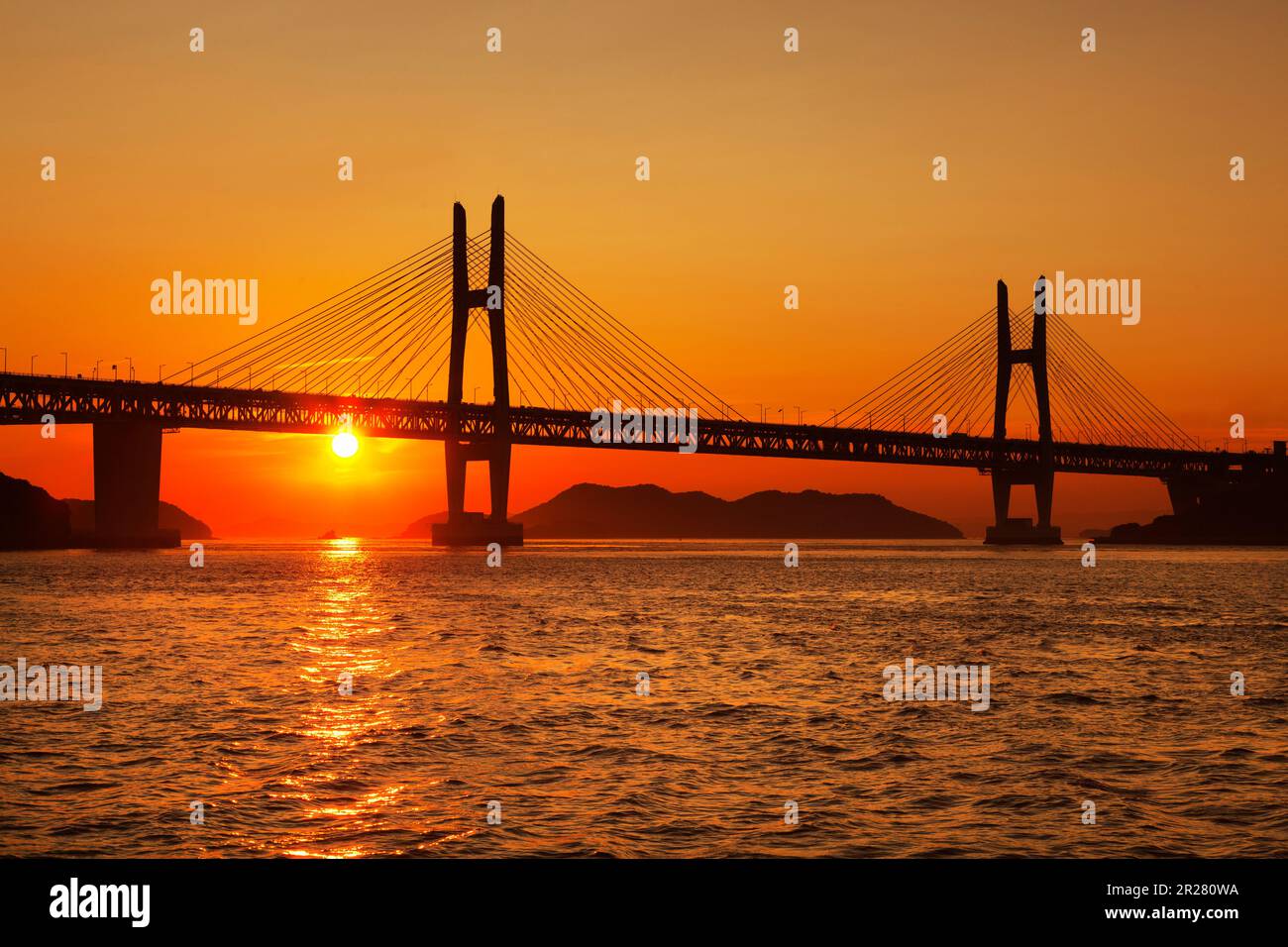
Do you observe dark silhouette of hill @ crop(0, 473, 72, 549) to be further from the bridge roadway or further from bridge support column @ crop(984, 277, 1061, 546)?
bridge support column @ crop(984, 277, 1061, 546)

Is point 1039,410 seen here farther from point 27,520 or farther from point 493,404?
point 27,520

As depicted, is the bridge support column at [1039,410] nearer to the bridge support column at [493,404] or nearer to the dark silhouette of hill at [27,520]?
the bridge support column at [493,404]

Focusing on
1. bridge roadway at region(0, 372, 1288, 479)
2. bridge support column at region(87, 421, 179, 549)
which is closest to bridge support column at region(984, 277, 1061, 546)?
bridge roadway at region(0, 372, 1288, 479)

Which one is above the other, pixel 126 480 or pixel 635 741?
pixel 126 480

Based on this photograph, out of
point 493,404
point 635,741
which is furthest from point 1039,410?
point 635,741

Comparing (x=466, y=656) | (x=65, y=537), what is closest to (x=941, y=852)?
(x=466, y=656)
